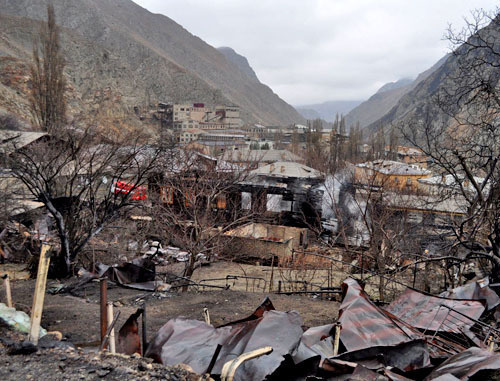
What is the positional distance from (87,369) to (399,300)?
4674mm

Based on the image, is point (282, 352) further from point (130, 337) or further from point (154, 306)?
point (154, 306)

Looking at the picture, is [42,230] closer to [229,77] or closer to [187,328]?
[187,328]

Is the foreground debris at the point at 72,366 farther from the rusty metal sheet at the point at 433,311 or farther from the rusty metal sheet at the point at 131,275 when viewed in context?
the rusty metal sheet at the point at 131,275

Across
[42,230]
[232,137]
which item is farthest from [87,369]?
[232,137]

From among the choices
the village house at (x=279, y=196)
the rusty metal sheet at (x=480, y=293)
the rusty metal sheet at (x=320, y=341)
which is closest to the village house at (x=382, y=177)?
the village house at (x=279, y=196)

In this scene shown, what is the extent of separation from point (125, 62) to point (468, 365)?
94.9 m

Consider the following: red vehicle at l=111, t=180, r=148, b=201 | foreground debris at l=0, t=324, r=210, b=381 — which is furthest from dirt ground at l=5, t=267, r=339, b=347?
red vehicle at l=111, t=180, r=148, b=201

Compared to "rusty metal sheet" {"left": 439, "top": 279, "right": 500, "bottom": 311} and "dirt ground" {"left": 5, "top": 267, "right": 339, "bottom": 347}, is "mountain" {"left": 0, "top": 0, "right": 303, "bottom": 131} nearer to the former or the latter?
"dirt ground" {"left": 5, "top": 267, "right": 339, "bottom": 347}

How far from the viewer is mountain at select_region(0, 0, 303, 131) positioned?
65875mm

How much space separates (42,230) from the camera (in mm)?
15430

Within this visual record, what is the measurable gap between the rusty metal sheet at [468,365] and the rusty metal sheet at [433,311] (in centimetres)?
156

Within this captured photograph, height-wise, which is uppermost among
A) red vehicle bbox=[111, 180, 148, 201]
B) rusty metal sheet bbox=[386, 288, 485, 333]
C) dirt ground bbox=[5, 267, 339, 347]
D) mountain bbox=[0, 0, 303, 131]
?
mountain bbox=[0, 0, 303, 131]

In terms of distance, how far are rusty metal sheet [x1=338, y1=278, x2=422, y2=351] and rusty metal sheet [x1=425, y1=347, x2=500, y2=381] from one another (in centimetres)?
58

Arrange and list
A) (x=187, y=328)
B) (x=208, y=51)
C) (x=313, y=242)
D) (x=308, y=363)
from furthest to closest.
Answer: (x=208, y=51), (x=313, y=242), (x=187, y=328), (x=308, y=363)
